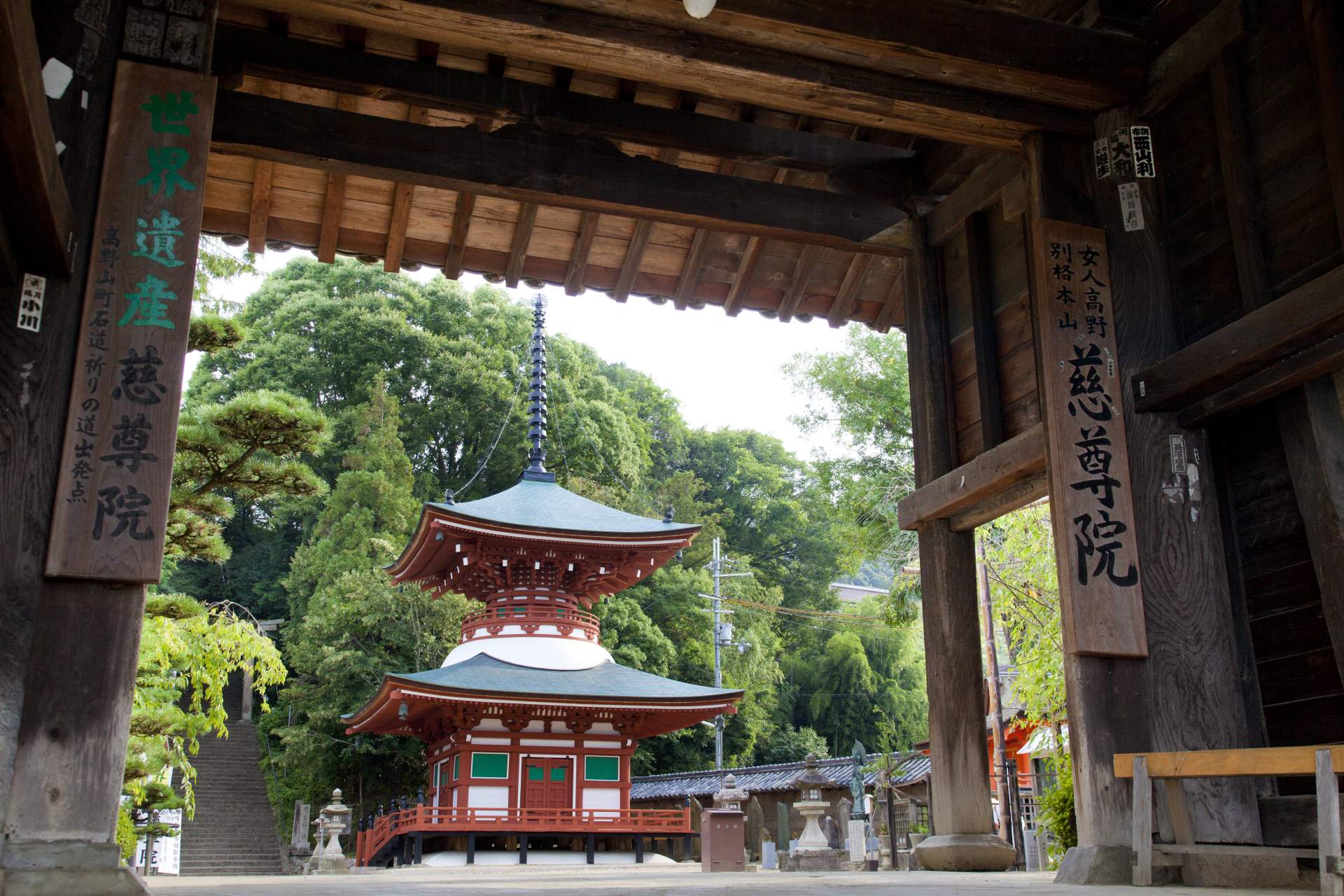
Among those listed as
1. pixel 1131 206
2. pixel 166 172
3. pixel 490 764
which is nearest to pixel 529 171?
pixel 166 172

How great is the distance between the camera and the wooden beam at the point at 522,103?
4.75 meters

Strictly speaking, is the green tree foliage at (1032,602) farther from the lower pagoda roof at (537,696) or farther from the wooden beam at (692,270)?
the wooden beam at (692,270)

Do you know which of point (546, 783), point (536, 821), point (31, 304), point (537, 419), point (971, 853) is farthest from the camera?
point (537, 419)

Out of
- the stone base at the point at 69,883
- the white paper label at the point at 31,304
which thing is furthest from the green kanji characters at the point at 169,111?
the stone base at the point at 69,883

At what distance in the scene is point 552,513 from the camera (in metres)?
19.5

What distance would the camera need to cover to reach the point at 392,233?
5.79 meters

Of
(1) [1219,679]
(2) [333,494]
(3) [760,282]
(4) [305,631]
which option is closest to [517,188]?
(3) [760,282]

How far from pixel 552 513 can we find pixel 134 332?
52.7 ft

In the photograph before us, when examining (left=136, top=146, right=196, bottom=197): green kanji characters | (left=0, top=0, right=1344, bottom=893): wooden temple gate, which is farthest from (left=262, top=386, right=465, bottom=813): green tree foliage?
(left=136, top=146, right=196, bottom=197): green kanji characters

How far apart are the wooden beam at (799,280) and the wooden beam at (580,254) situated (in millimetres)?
1183

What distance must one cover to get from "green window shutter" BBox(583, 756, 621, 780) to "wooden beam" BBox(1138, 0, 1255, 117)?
50.9ft

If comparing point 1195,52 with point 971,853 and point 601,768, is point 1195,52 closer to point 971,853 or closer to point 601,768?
point 971,853

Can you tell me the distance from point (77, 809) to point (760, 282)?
444 centimetres

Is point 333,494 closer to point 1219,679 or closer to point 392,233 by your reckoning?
point 392,233
